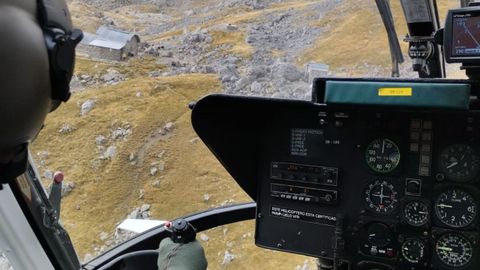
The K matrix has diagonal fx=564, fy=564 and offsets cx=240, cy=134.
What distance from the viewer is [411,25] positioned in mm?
2203

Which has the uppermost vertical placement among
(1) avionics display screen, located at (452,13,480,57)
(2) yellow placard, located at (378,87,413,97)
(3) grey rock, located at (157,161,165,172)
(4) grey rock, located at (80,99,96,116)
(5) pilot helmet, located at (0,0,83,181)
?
(5) pilot helmet, located at (0,0,83,181)

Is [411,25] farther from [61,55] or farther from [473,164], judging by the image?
[61,55]

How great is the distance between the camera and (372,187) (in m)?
2.06

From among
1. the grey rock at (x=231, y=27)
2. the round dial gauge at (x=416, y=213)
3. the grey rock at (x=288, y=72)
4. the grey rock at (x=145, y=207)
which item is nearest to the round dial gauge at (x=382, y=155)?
the round dial gauge at (x=416, y=213)

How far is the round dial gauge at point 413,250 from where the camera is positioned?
78.0 inches

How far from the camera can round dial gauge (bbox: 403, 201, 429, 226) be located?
197 cm

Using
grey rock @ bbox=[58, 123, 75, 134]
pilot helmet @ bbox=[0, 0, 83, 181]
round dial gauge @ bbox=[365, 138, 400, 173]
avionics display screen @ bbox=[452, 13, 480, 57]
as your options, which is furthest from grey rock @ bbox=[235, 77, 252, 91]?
pilot helmet @ bbox=[0, 0, 83, 181]

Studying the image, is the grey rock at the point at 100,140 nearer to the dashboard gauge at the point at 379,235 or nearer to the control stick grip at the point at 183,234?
the dashboard gauge at the point at 379,235

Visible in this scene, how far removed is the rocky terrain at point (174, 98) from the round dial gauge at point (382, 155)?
314 millimetres

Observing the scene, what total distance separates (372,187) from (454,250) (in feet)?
1.14

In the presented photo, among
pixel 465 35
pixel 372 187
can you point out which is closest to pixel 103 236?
pixel 372 187

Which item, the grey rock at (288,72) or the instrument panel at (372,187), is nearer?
the instrument panel at (372,187)

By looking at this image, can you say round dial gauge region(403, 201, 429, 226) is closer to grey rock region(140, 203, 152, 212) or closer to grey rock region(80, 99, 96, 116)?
grey rock region(140, 203, 152, 212)

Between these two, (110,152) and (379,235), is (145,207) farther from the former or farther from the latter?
(379,235)
